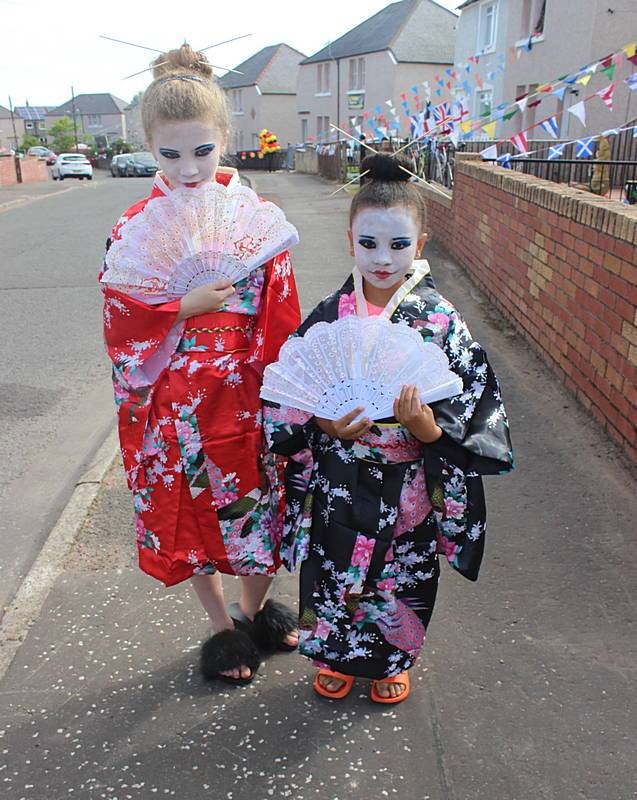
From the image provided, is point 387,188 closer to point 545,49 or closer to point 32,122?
point 545,49

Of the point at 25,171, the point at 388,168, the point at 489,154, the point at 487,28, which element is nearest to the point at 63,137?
the point at 25,171

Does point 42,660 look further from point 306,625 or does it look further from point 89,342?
point 89,342

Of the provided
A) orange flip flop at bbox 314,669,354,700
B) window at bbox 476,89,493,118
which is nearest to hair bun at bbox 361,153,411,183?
orange flip flop at bbox 314,669,354,700

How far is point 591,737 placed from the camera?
87.7 inches

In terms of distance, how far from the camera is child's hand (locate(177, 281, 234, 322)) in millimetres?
2234

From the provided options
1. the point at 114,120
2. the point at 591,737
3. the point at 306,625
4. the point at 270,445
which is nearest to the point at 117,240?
the point at 270,445

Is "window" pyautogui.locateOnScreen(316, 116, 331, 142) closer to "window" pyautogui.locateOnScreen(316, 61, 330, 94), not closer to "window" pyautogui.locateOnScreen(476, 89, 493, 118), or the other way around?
"window" pyautogui.locateOnScreen(316, 61, 330, 94)

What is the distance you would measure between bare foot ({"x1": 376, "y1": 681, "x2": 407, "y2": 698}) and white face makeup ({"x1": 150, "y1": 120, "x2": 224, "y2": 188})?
167 cm

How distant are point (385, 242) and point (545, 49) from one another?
2217cm

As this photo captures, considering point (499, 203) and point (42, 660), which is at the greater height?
point (499, 203)

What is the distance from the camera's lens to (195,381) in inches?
89.2

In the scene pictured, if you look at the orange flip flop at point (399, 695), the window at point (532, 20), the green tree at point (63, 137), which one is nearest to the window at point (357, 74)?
the window at point (532, 20)

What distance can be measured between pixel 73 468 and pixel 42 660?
179 cm

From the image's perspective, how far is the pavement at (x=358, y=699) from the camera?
2.12 meters
